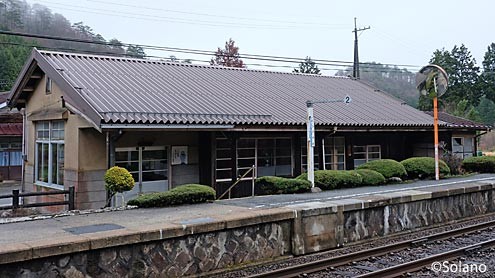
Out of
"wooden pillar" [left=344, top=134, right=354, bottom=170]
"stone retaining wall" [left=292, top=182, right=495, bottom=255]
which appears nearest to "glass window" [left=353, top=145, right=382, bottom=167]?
"wooden pillar" [left=344, top=134, right=354, bottom=170]

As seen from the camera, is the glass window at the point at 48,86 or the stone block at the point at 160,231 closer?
the stone block at the point at 160,231

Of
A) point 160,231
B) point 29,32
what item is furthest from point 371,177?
point 29,32

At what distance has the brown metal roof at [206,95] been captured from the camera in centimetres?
1322

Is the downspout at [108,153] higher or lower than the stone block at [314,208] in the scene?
higher

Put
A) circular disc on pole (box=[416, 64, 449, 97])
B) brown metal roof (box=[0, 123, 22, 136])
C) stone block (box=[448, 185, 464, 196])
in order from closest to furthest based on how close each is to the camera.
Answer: stone block (box=[448, 185, 464, 196])
circular disc on pole (box=[416, 64, 449, 97])
brown metal roof (box=[0, 123, 22, 136])

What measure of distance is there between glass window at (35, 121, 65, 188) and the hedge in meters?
6.78

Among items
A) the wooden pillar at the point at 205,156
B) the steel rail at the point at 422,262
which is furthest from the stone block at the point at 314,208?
the wooden pillar at the point at 205,156

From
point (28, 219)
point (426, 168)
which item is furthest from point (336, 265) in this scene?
point (426, 168)

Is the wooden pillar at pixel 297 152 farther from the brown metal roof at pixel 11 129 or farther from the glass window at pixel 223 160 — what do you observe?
the brown metal roof at pixel 11 129

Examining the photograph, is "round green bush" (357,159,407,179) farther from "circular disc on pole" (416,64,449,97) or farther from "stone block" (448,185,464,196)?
"stone block" (448,185,464,196)

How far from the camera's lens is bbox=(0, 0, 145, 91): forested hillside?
127 feet

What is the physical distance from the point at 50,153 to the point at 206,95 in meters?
5.15

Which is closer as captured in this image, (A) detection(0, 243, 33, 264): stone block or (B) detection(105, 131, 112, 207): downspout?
(A) detection(0, 243, 33, 264): stone block

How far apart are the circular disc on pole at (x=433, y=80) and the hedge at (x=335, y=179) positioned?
14.2 feet
